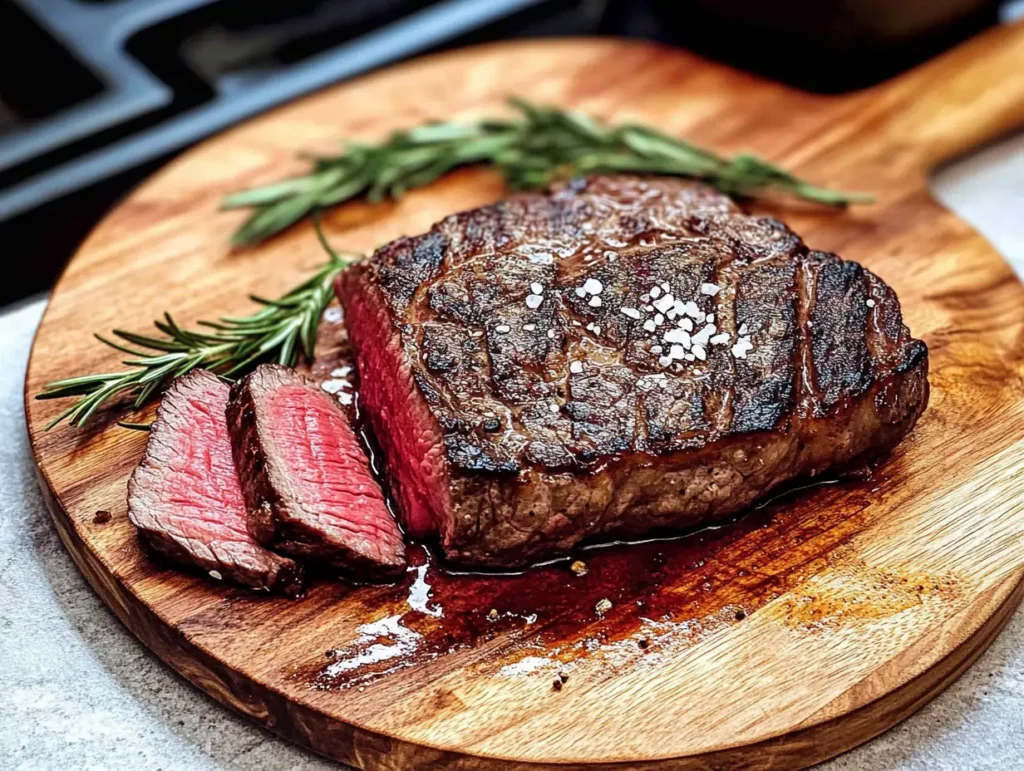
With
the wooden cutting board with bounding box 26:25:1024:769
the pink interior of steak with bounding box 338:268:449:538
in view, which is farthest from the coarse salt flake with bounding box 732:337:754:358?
the pink interior of steak with bounding box 338:268:449:538

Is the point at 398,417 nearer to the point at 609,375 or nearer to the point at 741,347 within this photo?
the point at 609,375

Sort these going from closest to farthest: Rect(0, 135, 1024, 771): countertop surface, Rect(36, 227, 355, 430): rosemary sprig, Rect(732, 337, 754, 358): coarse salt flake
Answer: Rect(0, 135, 1024, 771): countertop surface
Rect(732, 337, 754, 358): coarse salt flake
Rect(36, 227, 355, 430): rosemary sprig

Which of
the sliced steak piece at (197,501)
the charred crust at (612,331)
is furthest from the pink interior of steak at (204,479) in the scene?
the charred crust at (612,331)

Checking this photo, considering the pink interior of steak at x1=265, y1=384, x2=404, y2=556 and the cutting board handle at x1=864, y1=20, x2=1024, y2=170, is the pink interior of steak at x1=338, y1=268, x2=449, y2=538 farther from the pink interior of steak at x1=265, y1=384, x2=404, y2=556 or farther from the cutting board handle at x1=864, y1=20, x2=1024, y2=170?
the cutting board handle at x1=864, y1=20, x2=1024, y2=170

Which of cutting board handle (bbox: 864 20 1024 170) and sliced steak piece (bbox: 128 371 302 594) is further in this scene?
cutting board handle (bbox: 864 20 1024 170)

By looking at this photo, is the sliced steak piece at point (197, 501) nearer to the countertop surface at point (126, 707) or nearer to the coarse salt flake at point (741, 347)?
the countertop surface at point (126, 707)

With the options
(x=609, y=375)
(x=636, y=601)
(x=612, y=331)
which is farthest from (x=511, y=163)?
(x=636, y=601)

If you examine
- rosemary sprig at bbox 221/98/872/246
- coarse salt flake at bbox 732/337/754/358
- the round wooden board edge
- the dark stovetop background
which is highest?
the dark stovetop background
